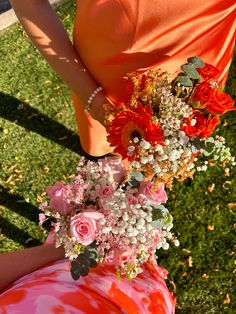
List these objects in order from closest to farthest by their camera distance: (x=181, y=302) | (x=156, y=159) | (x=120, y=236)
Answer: (x=156, y=159), (x=120, y=236), (x=181, y=302)

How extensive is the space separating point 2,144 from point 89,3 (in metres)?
1.89

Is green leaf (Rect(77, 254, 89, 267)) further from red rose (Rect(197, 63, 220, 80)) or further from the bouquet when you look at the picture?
red rose (Rect(197, 63, 220, 80))

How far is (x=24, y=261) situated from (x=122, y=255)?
65 centimetres

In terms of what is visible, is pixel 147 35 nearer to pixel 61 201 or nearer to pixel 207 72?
pixel 207 72

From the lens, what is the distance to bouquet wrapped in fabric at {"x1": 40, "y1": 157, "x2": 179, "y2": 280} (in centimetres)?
160

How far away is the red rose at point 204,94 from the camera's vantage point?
1380mm

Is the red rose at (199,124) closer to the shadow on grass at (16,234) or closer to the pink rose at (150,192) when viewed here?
the pink rose at (150,192)

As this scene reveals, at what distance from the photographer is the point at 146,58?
171 cm

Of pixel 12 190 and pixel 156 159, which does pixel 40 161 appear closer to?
pixel 12 190

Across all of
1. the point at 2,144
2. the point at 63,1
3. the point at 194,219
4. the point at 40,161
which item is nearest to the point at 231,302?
the point at 194,219

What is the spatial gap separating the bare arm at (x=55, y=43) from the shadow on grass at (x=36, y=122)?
1.60 m

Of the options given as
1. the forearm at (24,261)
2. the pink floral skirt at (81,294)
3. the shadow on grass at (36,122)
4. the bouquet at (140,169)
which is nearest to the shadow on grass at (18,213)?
the shadow on grass at (36,122)

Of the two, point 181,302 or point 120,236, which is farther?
point 181,302

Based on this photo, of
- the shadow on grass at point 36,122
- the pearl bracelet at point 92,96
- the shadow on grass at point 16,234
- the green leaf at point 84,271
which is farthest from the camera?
the shadow on grass at point 36,122
